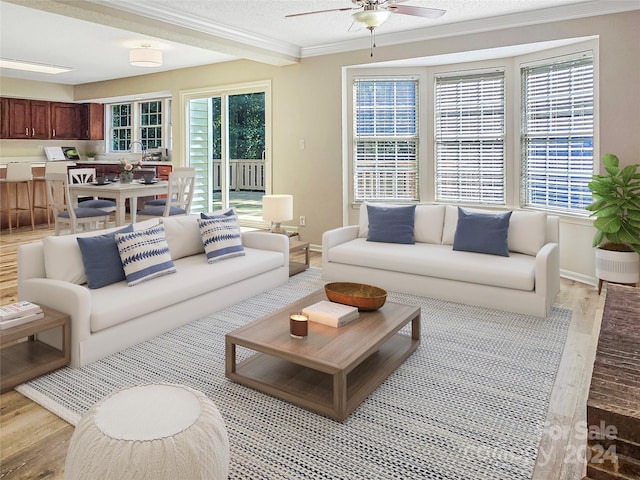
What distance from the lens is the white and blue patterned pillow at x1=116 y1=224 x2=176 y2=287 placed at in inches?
134

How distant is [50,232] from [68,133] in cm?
367

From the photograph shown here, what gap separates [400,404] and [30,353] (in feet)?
7.43

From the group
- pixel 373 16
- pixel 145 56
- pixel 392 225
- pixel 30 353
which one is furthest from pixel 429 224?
pixel 145 56

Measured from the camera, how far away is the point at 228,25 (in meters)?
5.19

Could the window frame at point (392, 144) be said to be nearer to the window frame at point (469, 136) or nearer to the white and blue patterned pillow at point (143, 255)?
the window frame at point (469, 136)

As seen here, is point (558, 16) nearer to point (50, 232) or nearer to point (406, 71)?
point (406, 71)

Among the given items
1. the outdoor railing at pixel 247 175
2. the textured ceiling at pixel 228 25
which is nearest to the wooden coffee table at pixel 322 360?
the textured ceiling at pixel 228 25

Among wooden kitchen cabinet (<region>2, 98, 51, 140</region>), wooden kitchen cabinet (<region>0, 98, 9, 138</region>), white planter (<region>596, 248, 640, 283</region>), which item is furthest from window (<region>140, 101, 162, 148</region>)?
white planter (<region>596, 248, 640, 283</region>)

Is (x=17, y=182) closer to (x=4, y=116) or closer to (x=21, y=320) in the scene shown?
(x=4, y=116)

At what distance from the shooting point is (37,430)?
88.6 inches

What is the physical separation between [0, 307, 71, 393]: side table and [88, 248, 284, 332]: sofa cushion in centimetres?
19

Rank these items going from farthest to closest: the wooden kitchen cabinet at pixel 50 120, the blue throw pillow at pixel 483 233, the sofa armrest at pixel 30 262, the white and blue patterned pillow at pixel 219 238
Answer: the wooden kitchen cabinet at pixel 50 120, the blue throw pillow at pixel 483 233, the white and blue patterned pillow at pixel 219 238, the sofa armrest at pixel 30 262

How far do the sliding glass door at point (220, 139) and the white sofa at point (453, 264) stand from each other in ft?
10.7

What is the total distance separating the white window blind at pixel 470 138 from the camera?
5547mm
